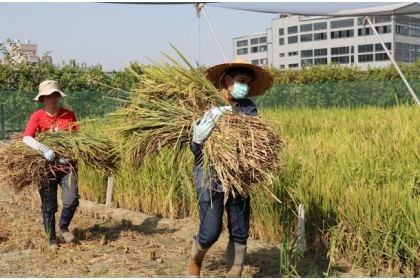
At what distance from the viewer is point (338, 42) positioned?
69.6 m

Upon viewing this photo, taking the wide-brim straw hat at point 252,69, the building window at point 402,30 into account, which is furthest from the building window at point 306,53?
the wide-brim straw hat at point 252,69

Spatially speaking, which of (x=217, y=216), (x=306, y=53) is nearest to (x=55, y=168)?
(x=217, y=216)

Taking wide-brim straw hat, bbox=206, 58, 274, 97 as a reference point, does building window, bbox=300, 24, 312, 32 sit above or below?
above

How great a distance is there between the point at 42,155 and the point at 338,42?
69.8 m

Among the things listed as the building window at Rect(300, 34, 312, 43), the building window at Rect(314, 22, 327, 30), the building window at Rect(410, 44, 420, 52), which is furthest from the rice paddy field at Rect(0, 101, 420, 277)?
the building window at Rect(300, 34, 312, 43)

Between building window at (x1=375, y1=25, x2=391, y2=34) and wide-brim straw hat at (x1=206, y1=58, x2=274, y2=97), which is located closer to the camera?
wide-brim straw hat at (x1=206, y1=58, x2=274, y2=97)

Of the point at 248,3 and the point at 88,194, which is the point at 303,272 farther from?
the point at 248,3

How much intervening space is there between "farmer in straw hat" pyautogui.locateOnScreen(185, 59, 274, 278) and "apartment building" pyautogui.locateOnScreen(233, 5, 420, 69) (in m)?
59.3

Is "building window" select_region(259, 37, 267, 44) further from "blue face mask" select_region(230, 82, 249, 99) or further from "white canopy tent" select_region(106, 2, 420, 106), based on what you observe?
"blue face mask" select_region(230, 82, 249, 99)

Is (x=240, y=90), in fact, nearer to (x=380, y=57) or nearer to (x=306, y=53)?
(x=380, y=57)

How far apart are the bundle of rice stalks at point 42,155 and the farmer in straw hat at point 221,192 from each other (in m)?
1.35

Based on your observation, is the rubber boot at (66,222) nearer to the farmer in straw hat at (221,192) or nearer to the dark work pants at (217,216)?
the farmer in straw hat at (221,192)

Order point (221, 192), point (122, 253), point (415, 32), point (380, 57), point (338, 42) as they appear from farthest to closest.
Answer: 1. point (338, 42)
2. point (415, 32)
3. point (380, 57)
4. point (122, 253)
5. point (221, 192)

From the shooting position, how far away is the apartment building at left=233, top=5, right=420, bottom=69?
213 ft
